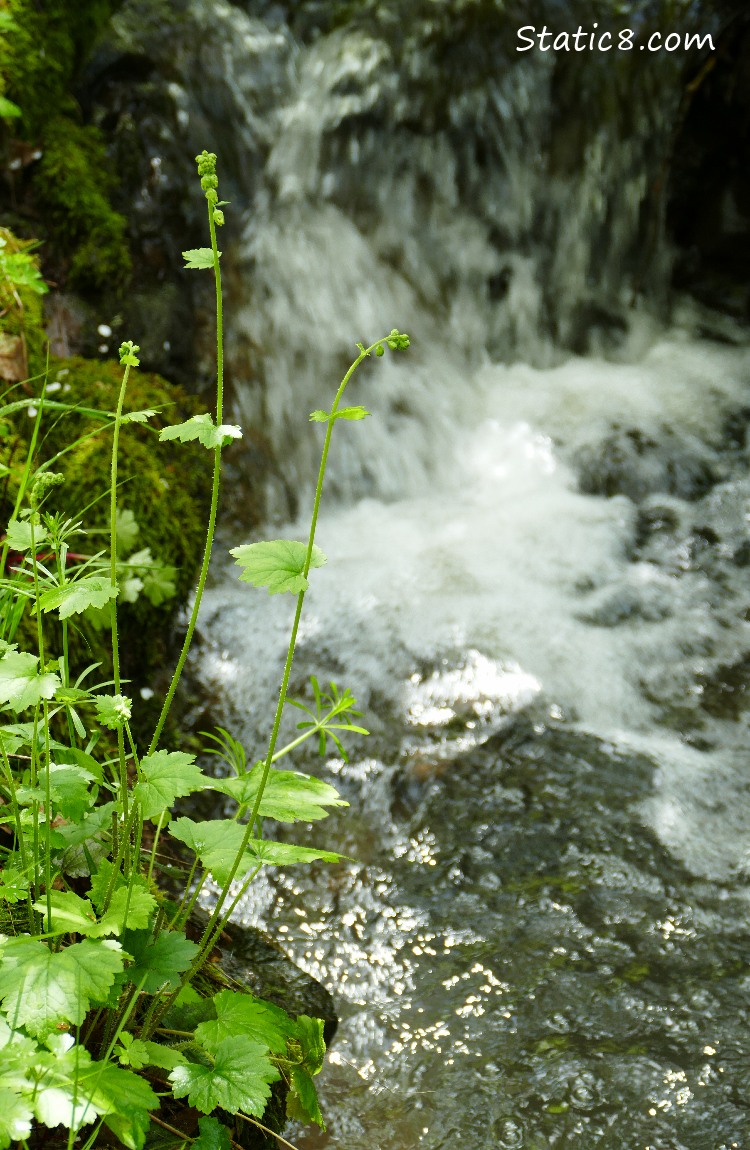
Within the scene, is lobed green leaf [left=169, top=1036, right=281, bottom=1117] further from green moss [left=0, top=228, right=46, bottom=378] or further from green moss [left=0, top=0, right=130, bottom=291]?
green moss [left=0, top=0, right=130, bottom=291]

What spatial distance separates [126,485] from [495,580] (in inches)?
64.6

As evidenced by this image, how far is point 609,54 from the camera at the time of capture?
228 inches

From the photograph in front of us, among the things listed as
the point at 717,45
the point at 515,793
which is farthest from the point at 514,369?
the point at 515,793

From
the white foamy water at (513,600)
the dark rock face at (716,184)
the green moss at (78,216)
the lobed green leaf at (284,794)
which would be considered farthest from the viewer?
the dark rock face at (716,184)

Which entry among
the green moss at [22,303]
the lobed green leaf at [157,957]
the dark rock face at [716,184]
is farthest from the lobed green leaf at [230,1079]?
the dark rock face at [716,184]

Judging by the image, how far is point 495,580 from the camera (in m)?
4.16

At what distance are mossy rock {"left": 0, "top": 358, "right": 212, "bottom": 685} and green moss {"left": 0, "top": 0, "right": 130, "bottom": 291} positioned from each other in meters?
0.66

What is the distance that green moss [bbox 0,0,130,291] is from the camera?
4.11m

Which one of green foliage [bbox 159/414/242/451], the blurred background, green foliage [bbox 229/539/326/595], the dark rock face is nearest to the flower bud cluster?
green foliage [bbox 159/414/242/451]

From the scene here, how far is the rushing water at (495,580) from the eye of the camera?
2.33 m

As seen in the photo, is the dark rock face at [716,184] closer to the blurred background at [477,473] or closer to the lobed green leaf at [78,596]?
the blurred background at [477,473]

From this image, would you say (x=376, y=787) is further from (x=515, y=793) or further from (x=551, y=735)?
(x=551, y=735)

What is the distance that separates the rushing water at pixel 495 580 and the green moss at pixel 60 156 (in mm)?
364

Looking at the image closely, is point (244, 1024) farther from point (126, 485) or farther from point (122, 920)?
point (126, 485)
